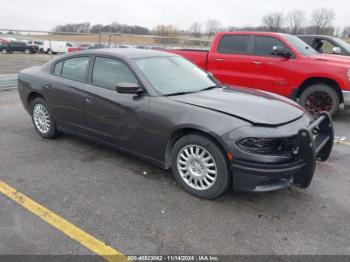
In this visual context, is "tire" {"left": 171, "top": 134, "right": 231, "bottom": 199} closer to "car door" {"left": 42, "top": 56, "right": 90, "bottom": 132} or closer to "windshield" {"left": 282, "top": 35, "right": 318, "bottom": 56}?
"car door" {"left": 42, "top": 56, "right": 90, "bottom": 132}

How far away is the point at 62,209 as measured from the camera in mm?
3201

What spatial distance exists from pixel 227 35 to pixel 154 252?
640cm

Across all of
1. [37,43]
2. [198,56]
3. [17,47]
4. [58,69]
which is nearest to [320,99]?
[198,56]

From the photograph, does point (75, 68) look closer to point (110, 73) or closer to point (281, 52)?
point (110, 73)

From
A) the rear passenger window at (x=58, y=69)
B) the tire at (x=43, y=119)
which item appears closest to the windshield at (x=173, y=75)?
the rear passenger window at (x=58, y=69)

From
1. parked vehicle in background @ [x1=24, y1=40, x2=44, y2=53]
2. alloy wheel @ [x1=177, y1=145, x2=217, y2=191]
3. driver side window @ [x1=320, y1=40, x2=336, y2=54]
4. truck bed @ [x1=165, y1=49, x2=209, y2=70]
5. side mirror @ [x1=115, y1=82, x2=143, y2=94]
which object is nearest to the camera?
alloy wheel @ [x1=177, y1=145, x2=217, y2=191]

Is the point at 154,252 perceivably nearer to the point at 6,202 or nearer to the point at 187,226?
the point at 187,226

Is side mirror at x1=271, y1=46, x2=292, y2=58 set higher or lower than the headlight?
higher

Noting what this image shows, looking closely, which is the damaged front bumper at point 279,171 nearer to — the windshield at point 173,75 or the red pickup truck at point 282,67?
the windshield at point 173,75

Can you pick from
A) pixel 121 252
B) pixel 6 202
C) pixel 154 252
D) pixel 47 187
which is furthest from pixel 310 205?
pixel 6 202

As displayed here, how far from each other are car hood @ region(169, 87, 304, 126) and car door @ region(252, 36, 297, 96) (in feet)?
10.6

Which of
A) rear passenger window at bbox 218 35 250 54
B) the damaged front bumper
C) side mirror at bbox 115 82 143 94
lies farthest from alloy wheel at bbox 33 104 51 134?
rear passenger window at bbox 218 35 250 54

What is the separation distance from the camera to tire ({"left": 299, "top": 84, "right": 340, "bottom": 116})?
6581mm

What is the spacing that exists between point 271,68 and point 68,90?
4614 millimetres
